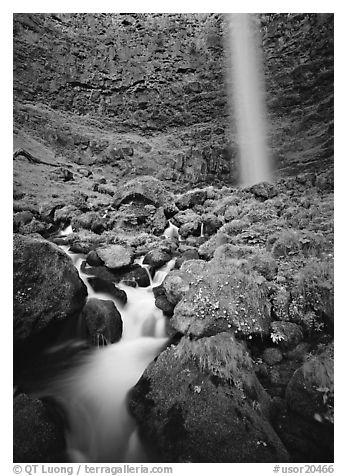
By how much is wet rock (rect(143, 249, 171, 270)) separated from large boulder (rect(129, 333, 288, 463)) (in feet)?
6.11

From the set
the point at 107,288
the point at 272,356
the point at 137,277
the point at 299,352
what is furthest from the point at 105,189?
the point at 299,352

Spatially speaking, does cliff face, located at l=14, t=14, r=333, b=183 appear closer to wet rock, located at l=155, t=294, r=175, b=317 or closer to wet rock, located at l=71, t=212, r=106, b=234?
wet rock, located at l=71, t=212, r=106, b=234

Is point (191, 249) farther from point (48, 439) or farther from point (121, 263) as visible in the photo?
point (48, 439)

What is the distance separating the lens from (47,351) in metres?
2.96

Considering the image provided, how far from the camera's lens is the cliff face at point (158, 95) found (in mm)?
5527

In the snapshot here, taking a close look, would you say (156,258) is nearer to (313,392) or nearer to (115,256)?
(115,256)

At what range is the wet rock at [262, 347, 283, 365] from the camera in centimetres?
255

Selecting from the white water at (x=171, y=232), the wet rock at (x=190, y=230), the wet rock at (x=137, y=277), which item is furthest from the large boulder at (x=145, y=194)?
the wet rock at (x=137, y=277)

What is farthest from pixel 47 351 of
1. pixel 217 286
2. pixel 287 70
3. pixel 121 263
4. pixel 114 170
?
pixel 287 70

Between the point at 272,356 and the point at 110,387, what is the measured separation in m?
1.75

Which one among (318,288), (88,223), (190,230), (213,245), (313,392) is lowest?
(313,392)

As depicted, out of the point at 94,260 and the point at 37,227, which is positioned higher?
the point at 37,227

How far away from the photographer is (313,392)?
218 cm

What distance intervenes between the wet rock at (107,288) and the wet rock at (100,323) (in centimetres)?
47
